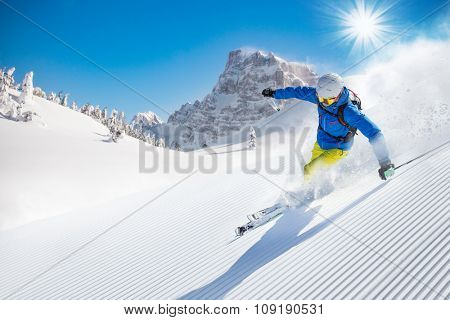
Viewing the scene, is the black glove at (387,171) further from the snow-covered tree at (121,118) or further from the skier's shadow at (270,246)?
the snow-covered tree at (121,118)

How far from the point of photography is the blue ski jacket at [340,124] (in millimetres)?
5363

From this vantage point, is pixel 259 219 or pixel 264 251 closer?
pixel 264 251

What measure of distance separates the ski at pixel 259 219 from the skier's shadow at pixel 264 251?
0.43 ft

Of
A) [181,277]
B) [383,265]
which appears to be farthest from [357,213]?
[181,277]

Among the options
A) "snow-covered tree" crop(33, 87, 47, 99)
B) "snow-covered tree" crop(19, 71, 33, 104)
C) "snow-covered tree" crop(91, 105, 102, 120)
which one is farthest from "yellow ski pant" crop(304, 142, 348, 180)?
"snow-covered tree" crop(91, 105, 102, 120)

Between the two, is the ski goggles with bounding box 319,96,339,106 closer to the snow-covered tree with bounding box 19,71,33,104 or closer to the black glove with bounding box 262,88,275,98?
the black glove with bounding box 262,88,275,98

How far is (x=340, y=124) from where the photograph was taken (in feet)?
20.5

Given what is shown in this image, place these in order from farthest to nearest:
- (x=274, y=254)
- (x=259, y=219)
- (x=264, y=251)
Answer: (x=259, y=219)
(x=264, y=251)
(x=274, y=254)

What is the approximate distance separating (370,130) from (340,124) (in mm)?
810

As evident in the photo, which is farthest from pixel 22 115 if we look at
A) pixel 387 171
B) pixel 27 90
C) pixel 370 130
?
pixel 387 171

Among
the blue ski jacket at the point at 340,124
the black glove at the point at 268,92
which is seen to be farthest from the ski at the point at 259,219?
the black glove at the point at 268,92

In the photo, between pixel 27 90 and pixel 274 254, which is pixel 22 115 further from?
pixel 274 254

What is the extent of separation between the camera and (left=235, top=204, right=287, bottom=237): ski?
584cm

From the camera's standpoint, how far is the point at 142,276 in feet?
16.9
